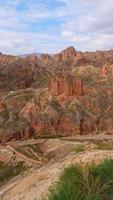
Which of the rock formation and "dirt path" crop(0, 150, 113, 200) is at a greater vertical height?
"dirt path" crop(0, 150, 113, 200)

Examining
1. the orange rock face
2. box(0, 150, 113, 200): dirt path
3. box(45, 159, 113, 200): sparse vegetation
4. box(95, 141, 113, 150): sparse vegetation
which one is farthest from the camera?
the orange rock face

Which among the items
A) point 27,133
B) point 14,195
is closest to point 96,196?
point 14,195

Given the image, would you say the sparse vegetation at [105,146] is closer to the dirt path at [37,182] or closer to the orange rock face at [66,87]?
the dirt path at [37,182]

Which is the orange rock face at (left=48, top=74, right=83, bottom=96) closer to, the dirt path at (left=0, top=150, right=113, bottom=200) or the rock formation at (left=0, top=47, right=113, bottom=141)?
the rock formation at (left=0, top=47, right=113, bottom=141)

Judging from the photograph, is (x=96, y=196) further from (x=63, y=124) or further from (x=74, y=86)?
(x=74, y=86)

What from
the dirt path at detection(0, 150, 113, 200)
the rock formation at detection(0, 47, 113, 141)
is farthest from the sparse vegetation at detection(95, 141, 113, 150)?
the rock formation at detection(0, 47, 113, 141)

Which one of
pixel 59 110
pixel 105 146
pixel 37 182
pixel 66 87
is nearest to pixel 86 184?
pixel 37 182

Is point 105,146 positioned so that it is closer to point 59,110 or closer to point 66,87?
point 59,110

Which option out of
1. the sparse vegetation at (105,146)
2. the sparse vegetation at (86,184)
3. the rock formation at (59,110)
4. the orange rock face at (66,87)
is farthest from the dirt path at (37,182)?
the orange rock face at (66,87)

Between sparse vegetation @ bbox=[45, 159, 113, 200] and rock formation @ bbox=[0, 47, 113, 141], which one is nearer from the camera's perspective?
sparse vegetation @ bbox=[45, 159, 113, 200]
